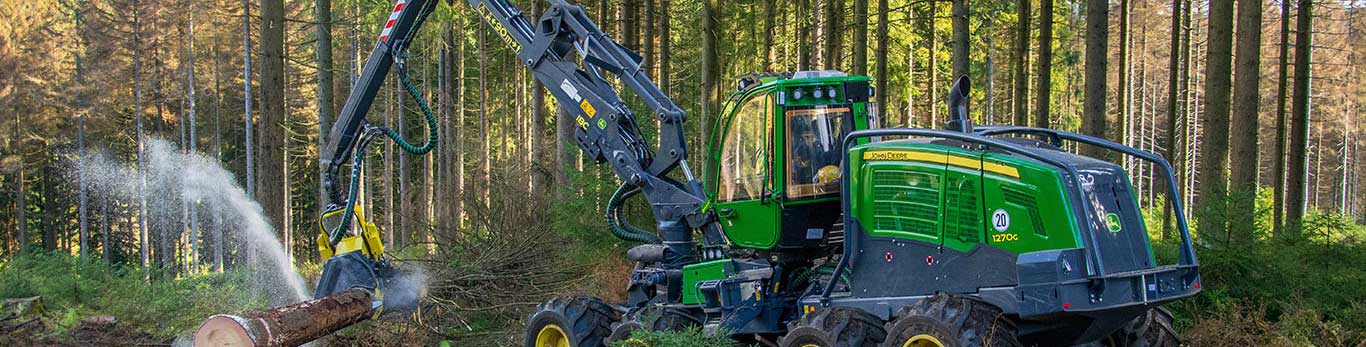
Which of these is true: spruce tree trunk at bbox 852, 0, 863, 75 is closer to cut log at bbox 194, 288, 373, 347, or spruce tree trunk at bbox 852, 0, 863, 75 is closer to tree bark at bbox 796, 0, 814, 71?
tree bark at bbox 796, 0, 814, 71

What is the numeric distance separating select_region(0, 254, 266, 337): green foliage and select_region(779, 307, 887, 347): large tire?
26.4 ft

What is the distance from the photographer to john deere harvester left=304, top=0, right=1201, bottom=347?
6.73m

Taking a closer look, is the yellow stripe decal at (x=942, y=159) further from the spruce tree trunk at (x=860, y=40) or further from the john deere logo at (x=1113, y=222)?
the spruce tree trunk at (x=860, y=40)

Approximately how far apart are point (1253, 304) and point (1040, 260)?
516cm

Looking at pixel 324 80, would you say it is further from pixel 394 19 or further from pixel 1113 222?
pixel 1113 222

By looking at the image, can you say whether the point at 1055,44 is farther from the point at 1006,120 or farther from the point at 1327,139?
the point at 1327,139

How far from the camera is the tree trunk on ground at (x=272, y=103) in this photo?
584 inches

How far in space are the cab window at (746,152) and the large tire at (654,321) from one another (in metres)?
1.06

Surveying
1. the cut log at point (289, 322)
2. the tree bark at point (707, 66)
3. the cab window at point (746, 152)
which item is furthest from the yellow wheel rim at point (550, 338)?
the tree bark at point (707, 66)

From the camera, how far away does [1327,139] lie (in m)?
58.7

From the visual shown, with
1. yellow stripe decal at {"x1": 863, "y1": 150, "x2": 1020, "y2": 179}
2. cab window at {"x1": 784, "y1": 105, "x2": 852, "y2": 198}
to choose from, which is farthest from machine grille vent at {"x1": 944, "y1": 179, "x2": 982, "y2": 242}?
cab window at {"x1": 784, "y1": 105, "x2": 852, "y2": 198}

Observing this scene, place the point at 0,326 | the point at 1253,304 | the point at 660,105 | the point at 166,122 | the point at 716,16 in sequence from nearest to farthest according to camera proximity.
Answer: the point at 660,105, the point at 1253,304, the point at 0,326, the point at 716,16, the point at 166,122

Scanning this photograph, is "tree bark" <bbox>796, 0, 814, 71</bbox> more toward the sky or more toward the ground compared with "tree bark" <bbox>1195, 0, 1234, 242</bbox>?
more toward the sky

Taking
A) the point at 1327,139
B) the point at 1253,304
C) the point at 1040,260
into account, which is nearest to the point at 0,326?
the point at 1040,260
